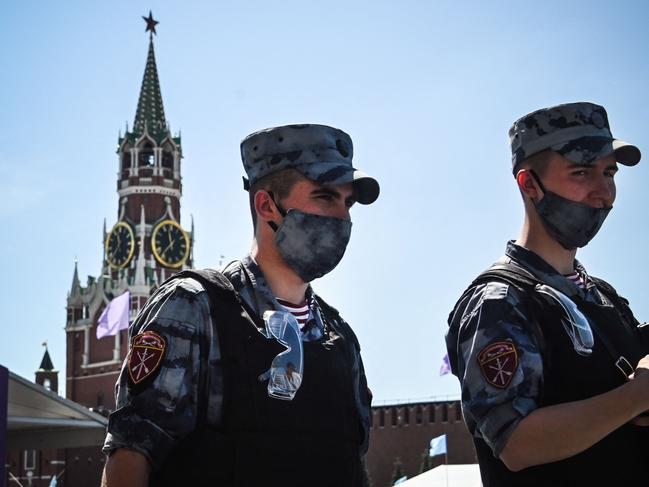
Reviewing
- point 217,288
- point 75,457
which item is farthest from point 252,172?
point 75,457

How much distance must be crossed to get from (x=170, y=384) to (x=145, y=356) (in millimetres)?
108

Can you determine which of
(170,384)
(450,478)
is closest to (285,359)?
(170,384)

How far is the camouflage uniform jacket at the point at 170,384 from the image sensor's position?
2.98m

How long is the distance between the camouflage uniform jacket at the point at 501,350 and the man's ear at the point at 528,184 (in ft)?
0.91

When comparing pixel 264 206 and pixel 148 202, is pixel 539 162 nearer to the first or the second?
pixel 264 206

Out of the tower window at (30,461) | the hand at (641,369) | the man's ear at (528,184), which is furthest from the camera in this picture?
the tower window at (30,461)

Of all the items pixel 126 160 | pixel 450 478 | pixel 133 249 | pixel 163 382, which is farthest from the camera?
pixel 126 160

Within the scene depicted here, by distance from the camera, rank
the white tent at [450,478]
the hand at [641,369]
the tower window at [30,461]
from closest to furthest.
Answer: the hand at [641,369] → the white tent at [450,478] → the tower window at [30,461]

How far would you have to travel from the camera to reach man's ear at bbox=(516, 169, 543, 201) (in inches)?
150

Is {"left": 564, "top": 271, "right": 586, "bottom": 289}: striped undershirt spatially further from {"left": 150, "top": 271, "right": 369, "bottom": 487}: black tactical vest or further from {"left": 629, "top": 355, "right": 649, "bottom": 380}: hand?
{"left": 150, "top": 271, "right": 369, "bottom": 487}: black tactical vest

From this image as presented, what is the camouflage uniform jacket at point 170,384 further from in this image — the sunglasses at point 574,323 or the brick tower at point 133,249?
the brick tower at point 133,249

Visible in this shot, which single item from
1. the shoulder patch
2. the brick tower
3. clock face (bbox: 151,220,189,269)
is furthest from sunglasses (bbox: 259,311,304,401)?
clock face (bbox: 151,220,189,269)

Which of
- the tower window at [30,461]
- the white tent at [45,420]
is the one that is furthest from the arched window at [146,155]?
the white tent at [45,420]

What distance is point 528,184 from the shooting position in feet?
12.6
